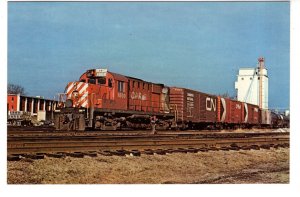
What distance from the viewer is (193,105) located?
68.0 ft

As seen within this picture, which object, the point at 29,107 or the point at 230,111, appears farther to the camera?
the point at 29,107

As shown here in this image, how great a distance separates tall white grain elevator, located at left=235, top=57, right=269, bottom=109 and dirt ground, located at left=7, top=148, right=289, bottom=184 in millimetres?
4501

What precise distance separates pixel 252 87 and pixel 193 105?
11.2 feet

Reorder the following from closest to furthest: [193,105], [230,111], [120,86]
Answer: [120,86] < [193,105] < [230,111]

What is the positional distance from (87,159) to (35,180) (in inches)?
58.6

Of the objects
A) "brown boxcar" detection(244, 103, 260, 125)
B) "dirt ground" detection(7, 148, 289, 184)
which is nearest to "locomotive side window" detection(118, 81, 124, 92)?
"dirt ground" detection(7, 148, 289, 184)

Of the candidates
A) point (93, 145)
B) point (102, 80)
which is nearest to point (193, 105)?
point (102, 80)

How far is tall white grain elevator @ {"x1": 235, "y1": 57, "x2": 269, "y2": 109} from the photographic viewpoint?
1278 centimetres

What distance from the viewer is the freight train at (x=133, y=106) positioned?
13.5m

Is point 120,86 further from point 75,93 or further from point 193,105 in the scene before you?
point 193,105
